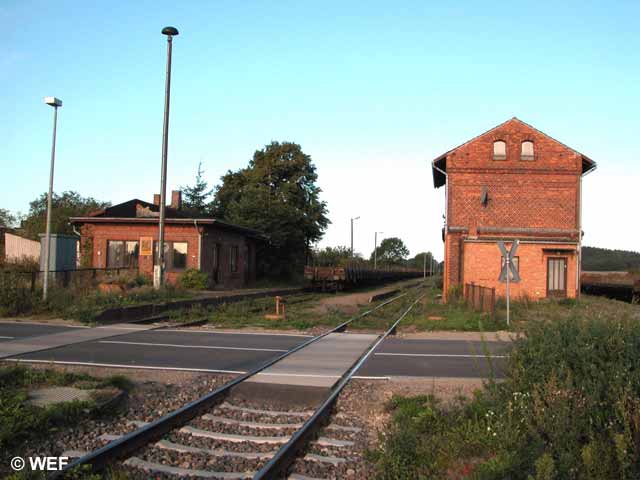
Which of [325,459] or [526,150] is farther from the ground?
[526,150]

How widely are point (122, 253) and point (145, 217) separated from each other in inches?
94.8

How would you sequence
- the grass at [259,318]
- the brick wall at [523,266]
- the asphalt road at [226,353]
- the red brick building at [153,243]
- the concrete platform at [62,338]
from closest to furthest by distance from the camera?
the asphalt road at [226,353]
the concrete platform at [62,338]
the grass at [259,318]
the brick wall at [523,266]
the red brick building at [153,243]

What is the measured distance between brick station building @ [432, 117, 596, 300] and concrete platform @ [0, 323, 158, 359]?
19201mm

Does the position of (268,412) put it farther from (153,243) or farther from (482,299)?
(153,243)

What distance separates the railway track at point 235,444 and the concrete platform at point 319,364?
0.88 meters

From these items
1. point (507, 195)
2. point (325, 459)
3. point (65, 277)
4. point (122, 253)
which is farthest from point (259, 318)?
point (507, 195)

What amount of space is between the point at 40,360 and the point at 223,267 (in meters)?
26.3

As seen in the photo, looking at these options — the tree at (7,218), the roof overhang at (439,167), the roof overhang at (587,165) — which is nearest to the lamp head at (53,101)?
the roof overhang at (439,167)

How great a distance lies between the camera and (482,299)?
22359 mm

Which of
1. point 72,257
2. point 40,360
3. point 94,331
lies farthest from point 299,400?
point 72,257

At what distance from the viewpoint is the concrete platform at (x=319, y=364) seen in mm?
9227

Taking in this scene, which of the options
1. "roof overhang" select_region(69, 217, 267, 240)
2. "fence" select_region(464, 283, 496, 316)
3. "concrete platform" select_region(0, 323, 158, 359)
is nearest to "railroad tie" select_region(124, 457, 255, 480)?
"concrete platform" select_region(0, 323, 158, 359)

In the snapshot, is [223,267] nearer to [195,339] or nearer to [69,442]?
[195,339]

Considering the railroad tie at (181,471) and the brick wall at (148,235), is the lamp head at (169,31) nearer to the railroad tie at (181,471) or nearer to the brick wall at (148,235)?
the brick wall at (148,235)
